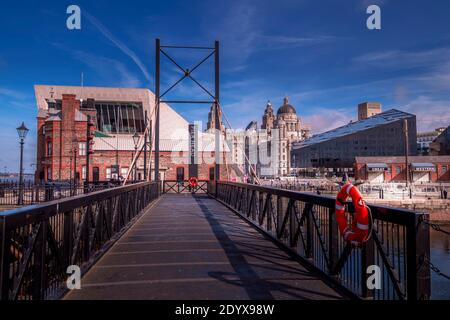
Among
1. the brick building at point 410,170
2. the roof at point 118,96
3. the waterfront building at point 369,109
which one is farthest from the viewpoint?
the waterfront building at point 369,109

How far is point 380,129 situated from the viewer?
Result: 324 feet

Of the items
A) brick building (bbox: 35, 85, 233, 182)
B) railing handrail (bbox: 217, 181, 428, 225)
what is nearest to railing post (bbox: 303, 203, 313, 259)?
railing handrail (bbox: 217, 181, 428, 225)

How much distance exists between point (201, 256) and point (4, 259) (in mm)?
3696

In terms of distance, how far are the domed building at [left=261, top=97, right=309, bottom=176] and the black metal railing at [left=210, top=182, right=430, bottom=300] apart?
13960 cm

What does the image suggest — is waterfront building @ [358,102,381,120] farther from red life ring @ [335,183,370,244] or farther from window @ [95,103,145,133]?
red life ring @ [335,183,370,244]

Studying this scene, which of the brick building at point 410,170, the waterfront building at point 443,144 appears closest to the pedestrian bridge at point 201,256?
the brick building at point 410,170

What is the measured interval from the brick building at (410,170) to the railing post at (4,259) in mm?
63739

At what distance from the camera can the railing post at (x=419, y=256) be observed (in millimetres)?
3170

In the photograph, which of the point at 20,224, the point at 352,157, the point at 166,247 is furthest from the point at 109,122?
the point at 352,157

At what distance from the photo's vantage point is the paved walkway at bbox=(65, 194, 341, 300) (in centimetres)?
432

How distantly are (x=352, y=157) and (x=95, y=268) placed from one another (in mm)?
101949

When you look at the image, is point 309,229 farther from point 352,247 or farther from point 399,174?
point 399,174

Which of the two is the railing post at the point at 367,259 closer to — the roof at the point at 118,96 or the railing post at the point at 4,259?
the railing post at the point at 4,259
